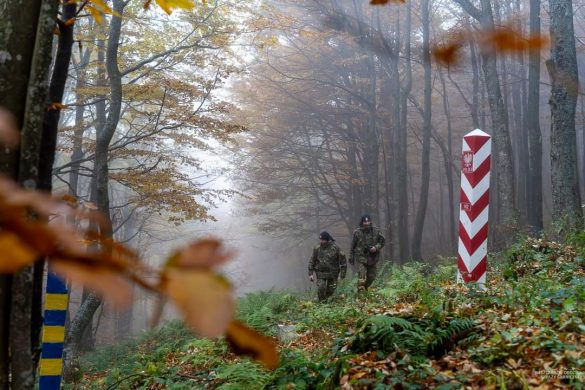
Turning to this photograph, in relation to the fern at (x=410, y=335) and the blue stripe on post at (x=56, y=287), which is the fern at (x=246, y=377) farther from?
the blue stripe on post at (x=56, y=287)

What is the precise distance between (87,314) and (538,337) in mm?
8559

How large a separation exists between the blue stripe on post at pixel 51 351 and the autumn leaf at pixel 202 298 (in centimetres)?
433

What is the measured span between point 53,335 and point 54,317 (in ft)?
0.58

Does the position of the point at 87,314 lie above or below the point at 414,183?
below

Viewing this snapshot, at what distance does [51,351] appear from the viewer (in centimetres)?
435

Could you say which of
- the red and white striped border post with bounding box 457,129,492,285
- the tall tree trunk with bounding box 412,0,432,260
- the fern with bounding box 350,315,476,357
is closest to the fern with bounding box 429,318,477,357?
the fern with bounding box 350,315,476,357

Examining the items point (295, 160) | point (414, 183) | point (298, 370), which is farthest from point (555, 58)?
point (414, 183)

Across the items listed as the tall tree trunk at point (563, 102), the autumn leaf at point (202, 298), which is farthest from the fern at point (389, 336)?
the tall tree trunk at point (563, 102)

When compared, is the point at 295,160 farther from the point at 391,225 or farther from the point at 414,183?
the point at 414,183

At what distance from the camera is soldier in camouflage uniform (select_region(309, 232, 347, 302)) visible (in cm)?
1120

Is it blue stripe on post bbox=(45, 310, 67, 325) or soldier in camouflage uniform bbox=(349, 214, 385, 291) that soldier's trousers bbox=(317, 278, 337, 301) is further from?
blue stripe on post bbox=(45, 310, 67, 325)

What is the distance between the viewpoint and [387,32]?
21547 mm

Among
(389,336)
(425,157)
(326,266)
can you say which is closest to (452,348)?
(389,336)

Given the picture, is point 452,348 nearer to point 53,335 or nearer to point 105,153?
point 53,335
